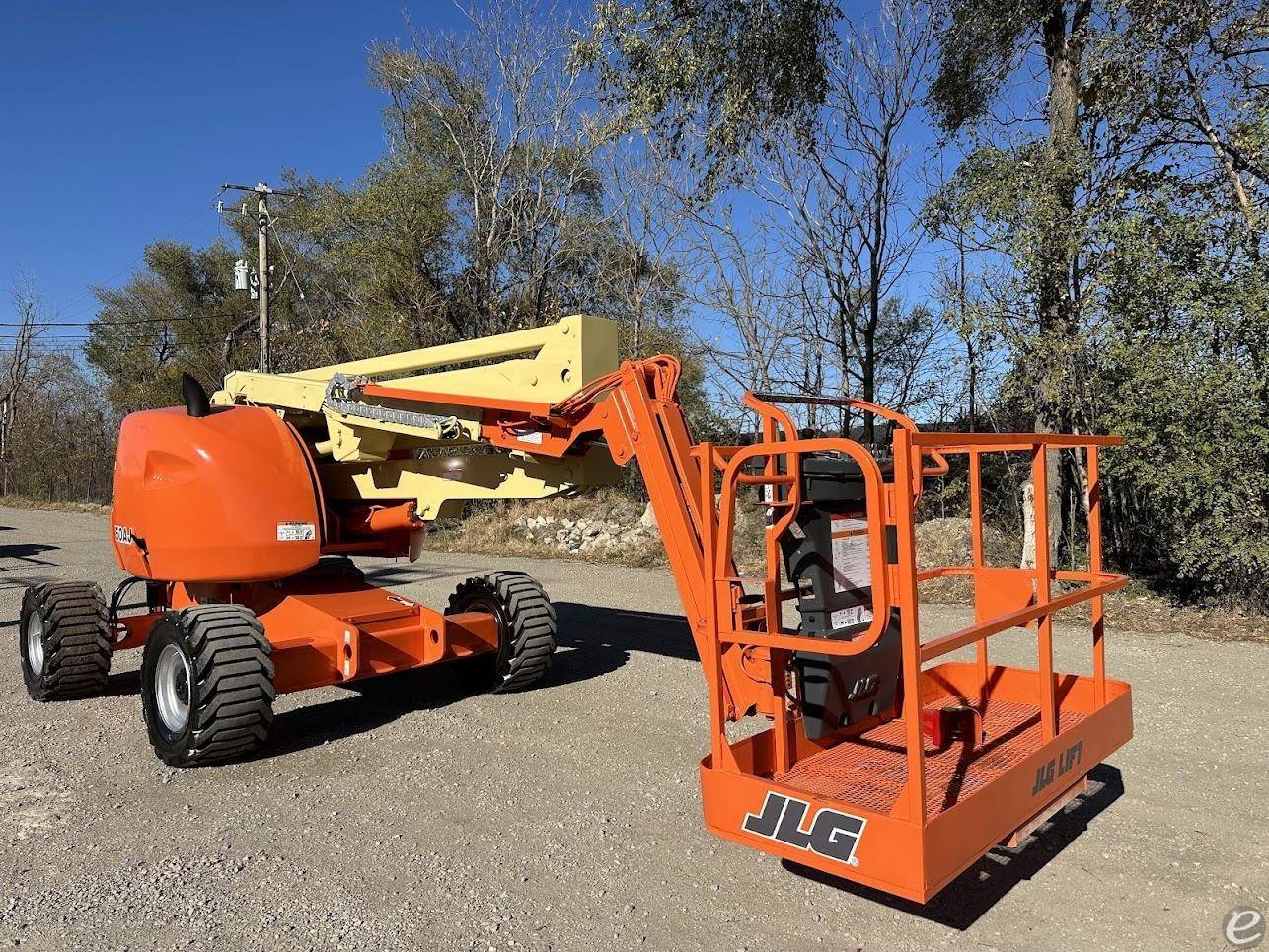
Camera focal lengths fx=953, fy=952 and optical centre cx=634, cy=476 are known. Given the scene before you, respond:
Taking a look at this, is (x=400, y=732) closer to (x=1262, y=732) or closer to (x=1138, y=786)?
(x=1138, y=786)

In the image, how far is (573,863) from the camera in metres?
4.04

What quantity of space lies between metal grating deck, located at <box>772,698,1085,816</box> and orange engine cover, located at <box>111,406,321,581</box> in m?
3.67

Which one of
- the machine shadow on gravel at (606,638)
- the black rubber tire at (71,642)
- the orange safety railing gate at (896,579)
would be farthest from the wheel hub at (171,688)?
the orange safety railing gate at (896,579)

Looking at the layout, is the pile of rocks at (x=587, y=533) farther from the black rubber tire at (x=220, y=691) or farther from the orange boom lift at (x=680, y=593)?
the black rubber tire at (x=220, y=691)

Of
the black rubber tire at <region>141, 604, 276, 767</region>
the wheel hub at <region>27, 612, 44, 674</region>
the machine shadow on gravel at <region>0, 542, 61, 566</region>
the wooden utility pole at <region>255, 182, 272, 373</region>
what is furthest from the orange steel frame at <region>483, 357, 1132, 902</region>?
the wooden utility pole at <region>255, 182, 272, 373</region>

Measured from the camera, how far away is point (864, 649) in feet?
9.75

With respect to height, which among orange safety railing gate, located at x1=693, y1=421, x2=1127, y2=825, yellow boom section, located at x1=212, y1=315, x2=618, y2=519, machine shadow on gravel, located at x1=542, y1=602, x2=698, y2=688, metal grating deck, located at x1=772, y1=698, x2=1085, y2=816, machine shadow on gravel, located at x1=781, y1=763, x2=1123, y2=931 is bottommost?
machine shadow on gravel, located at x1=781, y1=763, x2=1123, y2=931

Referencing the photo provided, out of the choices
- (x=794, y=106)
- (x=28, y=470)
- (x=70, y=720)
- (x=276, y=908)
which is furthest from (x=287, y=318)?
(x=276, y=908)

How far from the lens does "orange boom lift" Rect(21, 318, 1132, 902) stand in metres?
3.21

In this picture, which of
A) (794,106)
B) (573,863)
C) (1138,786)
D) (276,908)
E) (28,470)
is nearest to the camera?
(276,908)

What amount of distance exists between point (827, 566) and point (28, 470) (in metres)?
43.5

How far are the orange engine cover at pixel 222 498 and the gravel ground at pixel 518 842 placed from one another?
1.12 meters

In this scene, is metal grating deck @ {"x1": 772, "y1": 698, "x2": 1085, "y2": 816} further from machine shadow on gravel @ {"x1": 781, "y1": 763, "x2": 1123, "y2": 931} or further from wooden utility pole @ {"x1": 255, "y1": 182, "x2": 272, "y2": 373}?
wooden utility pole @ {"x1": 255, "y1": 182, "x2": 272, "y2": 373}

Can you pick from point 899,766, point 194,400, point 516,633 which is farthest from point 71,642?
point 899,766
